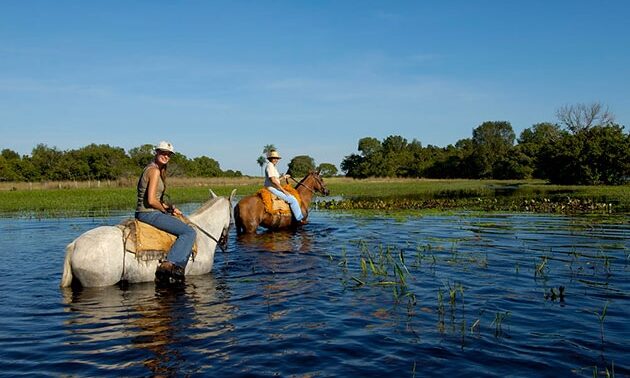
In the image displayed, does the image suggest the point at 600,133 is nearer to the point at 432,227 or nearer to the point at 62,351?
the point at 432,227

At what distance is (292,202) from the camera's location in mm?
16234

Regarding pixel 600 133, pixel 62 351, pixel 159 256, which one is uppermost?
pixel 600 133

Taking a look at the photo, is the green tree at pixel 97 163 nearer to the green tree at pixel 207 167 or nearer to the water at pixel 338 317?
the green tree at pixel 207 167

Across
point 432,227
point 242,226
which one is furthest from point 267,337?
point 432,227

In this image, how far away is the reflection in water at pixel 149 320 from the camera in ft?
18.0

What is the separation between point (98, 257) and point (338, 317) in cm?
418

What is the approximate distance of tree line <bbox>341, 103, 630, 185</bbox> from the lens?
52.5 m

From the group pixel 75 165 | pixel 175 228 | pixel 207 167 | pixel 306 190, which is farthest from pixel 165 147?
pixel 207 167

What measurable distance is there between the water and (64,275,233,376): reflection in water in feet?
0.08

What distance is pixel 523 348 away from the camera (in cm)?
543

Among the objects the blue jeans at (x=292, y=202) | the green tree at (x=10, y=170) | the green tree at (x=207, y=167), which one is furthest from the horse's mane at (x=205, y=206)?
the green tree at (x=207, y=167)

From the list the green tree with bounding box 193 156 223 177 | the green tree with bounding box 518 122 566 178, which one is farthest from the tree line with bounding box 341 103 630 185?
the green tree with bounding box 193 156 223 177

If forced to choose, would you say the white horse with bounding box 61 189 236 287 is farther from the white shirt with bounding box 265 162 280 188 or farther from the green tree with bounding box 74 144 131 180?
the green tree with bounding box 74 144 131 180

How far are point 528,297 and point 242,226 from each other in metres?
9.60
